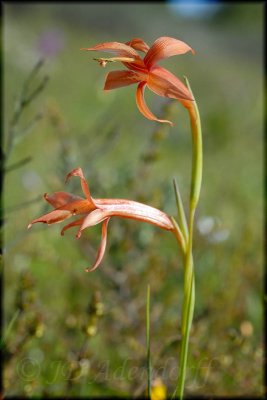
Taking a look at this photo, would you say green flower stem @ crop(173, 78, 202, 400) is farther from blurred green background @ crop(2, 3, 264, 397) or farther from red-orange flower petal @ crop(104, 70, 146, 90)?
blurred green background @ crop(2, 3, 264, 397)

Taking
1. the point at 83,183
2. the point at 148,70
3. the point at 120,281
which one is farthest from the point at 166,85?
the point at 120,281

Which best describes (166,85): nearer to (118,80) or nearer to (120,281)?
(118,80)

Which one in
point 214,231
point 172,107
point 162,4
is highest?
point 162,4

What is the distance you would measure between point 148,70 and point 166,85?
0.04 metres

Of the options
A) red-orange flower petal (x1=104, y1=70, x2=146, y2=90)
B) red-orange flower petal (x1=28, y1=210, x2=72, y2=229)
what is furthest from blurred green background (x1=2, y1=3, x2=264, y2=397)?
red-orange flower petal (x1=104, y1=70, x2=146, y2=90)

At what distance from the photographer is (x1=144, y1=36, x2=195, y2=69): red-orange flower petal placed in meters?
0.71

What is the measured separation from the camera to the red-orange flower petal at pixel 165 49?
0.71 m

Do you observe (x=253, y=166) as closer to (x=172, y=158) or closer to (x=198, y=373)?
(x=172, y=158)

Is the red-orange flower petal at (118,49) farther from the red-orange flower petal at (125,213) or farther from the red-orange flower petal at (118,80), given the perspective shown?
the red-orange flower petal at (125,213)

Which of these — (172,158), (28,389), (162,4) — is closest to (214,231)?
(28,389)

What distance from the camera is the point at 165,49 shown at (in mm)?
729

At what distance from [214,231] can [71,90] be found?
222 inches

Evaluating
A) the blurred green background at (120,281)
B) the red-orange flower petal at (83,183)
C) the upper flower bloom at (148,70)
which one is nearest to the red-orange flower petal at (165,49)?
the upper flower bloom at (148,70)

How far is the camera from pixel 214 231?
2.09 m
